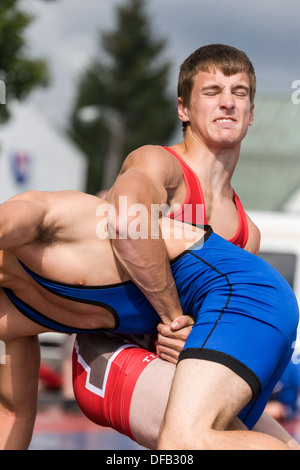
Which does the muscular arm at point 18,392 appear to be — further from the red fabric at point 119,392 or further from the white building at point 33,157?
the white building at point 33,157

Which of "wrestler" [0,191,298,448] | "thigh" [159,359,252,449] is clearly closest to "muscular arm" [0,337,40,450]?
"wrestler" [0,191,298,448]

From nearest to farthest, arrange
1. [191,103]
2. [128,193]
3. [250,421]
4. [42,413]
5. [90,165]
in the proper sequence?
[128,193] < [250,421] < [191,103] < [42,413] < [90,165]

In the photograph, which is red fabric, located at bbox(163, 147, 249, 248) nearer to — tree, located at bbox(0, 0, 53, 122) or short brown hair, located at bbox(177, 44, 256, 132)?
short brown hair, located at bbox(177, 44, 256, 132)

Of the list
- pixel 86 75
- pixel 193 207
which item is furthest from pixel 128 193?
pixel 86 75

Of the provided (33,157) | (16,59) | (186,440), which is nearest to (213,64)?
(186,440)

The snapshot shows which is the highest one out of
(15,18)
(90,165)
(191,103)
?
(15,18)

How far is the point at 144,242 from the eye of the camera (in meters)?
2.65

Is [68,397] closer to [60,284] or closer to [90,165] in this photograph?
[60,284]

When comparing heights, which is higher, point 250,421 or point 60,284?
point 60,284

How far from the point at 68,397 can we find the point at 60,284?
17.9 ft

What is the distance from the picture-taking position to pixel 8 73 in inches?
526

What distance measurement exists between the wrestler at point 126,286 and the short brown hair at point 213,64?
0.75 metres

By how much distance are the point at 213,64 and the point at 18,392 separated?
5.69 ft

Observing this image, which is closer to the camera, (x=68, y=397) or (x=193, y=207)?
(x=193, y=207)
